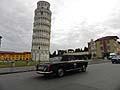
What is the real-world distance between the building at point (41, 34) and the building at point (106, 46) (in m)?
29.9

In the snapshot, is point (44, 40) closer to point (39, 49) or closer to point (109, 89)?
point (39, 49)

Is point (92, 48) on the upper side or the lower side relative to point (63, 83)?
upper

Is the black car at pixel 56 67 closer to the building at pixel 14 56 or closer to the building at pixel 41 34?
the building at pixel 14 56

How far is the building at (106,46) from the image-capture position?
95.5 meters

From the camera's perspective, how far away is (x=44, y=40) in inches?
3812

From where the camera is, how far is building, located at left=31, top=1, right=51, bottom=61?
95062 mm

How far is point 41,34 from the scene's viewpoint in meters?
95.5

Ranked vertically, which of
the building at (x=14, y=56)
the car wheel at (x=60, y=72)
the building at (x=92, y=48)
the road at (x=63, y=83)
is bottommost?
the road at (x=63, y=83)

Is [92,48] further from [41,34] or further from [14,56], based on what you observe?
[14,56]

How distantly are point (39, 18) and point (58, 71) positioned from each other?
3385 inches

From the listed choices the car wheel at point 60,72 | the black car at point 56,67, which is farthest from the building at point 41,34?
the car wheel at point 60,72

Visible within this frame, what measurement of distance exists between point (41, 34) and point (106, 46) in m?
37.0

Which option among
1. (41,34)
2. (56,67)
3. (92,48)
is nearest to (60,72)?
(56,67)

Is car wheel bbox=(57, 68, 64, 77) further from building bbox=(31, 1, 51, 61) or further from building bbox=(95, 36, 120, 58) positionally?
building bbox=(95, 36, 120, 58)
